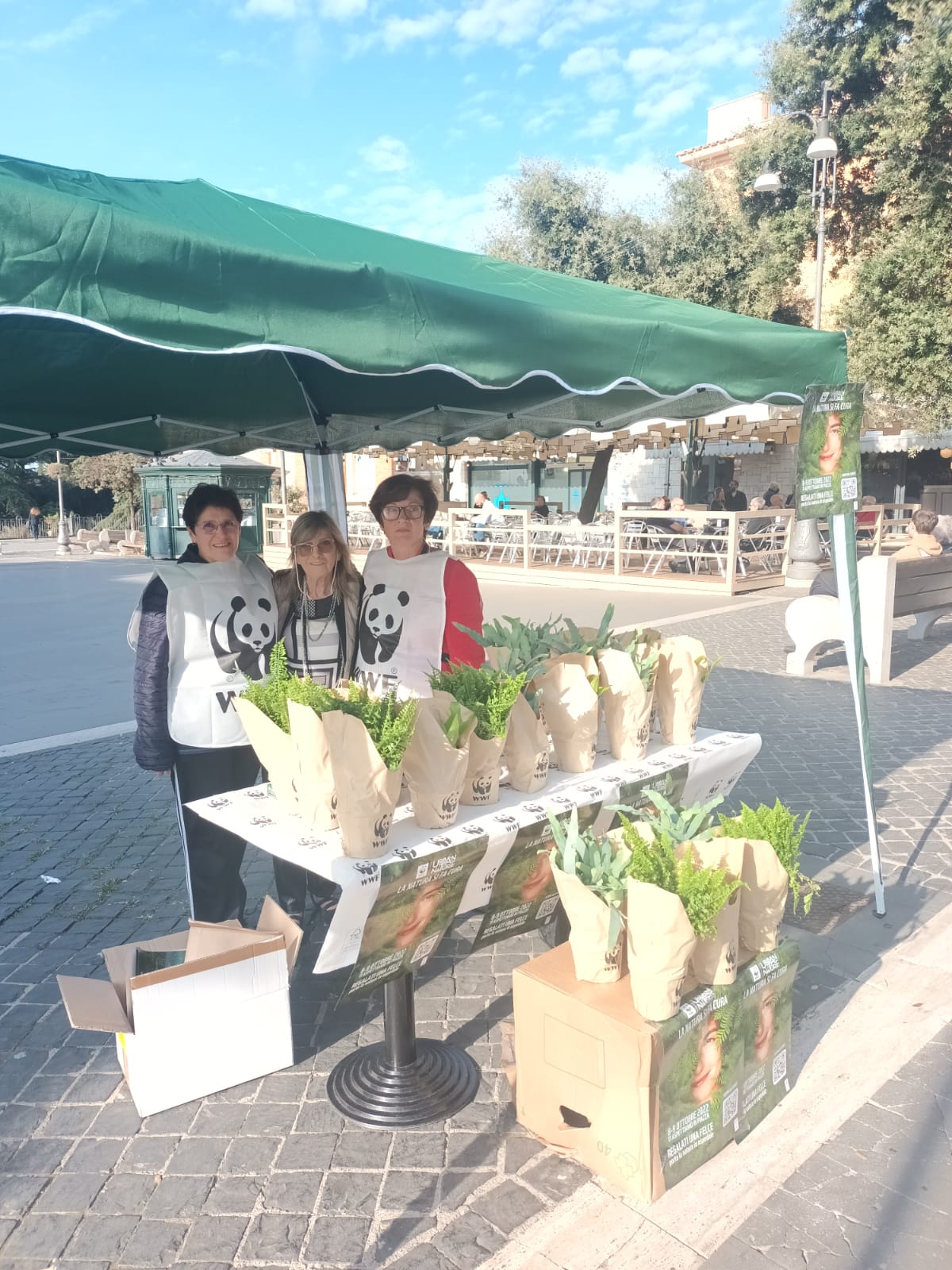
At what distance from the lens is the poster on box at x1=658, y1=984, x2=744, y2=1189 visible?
6.86ft

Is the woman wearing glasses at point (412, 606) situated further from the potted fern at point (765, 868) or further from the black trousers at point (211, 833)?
the potted fern at point (765, 868)

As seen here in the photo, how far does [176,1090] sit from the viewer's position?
8.38 ft

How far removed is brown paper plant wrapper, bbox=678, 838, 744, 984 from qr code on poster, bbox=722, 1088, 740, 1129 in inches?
12.6

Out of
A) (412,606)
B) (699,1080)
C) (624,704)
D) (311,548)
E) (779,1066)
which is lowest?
(779,1066)

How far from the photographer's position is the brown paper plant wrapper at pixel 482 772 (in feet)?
7.86

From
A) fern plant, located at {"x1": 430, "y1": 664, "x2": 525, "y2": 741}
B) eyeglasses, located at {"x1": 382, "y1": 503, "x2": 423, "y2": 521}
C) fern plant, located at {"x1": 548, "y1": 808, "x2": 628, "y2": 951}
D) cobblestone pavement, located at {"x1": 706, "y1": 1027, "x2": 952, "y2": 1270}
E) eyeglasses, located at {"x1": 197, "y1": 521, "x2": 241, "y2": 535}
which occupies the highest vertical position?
eyeglasses, located at {"x1": 382, "y1": 503, "x2": 423, "y2": 521}

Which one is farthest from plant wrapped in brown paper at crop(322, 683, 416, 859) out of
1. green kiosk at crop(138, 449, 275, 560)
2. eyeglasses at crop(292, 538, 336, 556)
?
green kiosk at crop(138, 449, 275, 560)

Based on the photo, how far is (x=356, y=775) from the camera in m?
2.06

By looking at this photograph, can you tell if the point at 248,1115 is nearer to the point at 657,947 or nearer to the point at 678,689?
the point at 657,947

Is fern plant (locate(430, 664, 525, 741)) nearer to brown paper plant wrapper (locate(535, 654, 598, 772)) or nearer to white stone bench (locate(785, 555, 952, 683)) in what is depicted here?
brown paper plant wrapper (locate(535, 654, 598, 772))

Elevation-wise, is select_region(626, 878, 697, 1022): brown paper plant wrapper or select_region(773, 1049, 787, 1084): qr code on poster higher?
select_region(626, 878, 697, 1022): brown paper plant wrapper

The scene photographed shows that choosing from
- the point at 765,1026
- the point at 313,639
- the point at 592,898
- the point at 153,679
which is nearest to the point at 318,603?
the point at 313,639

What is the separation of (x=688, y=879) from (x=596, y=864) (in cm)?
24

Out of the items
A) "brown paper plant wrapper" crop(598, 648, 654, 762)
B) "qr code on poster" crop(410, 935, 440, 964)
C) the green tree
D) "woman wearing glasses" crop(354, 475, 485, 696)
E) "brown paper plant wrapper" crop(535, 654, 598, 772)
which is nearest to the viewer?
"qr code on poster" crop(410, 935, 440, 964)
